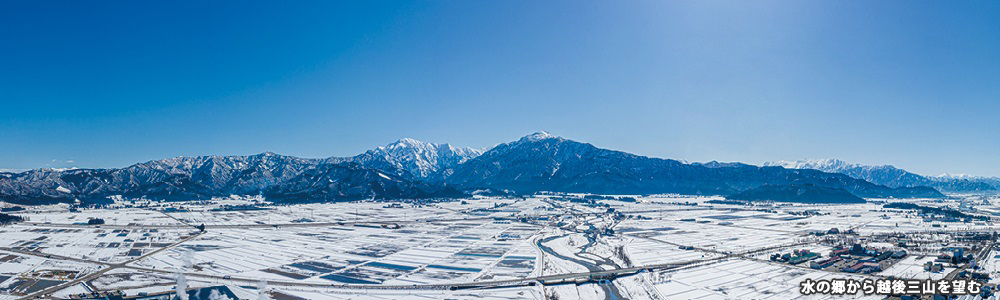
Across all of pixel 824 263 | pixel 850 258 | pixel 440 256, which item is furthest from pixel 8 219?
pixel 850 258

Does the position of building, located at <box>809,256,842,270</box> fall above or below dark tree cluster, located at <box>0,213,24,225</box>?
below

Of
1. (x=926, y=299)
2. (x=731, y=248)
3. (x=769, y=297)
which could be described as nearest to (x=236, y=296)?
(x=769, y=297)

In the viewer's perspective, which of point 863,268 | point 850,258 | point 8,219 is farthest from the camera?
point 8,219

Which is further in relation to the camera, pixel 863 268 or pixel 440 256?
pixel 440 256

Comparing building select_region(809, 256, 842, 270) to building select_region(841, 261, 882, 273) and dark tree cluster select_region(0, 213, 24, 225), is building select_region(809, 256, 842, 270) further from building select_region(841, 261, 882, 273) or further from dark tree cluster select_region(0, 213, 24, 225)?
dark tree cluster select_region(0, 213, 24, 225)

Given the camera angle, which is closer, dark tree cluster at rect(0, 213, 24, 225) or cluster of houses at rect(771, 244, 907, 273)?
cluster of houses at rect(771, 244, 907, 273)

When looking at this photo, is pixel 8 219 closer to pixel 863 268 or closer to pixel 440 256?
pixel 440 256

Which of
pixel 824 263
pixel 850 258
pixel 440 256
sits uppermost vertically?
pixel 850 258

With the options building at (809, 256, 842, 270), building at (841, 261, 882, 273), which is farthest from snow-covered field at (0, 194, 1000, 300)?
building at (809, 256, 842, 270)

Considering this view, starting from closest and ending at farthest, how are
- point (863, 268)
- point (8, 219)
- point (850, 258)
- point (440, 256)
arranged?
point (863, 268), point (850, 258), point (440, 256), point (8, 219)

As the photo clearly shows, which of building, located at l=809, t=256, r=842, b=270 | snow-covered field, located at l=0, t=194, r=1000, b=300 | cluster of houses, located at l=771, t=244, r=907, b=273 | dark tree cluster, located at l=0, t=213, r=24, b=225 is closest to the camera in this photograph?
snow-covered field, located at l=0, t=194, r=1000, b=300

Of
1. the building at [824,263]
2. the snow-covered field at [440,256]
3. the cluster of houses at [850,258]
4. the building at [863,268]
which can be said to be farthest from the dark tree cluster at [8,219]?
the building at [863,268]
